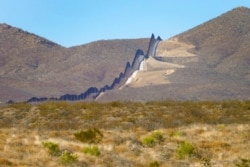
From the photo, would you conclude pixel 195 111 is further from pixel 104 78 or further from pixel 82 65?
pixel 82 65

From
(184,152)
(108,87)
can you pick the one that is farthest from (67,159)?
(108,87)

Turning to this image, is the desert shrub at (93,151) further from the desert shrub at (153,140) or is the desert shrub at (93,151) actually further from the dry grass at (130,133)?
the desert shrub at (153,140)

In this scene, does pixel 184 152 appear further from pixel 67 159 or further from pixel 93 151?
pixel 67 159

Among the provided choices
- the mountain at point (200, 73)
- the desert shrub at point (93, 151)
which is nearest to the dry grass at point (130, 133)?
the desert shrub at point (93, 151)

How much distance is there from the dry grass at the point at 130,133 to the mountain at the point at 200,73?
6369 cm

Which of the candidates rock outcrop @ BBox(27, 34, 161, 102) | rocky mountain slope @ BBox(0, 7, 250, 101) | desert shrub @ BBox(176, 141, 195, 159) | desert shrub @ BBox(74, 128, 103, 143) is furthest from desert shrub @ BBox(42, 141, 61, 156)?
rock outcrop @ BBox(27, 34, 161, 102)

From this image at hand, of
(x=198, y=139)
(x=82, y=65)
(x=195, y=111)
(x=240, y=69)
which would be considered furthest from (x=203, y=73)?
(x=198, y=139)

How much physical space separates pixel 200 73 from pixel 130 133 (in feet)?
393

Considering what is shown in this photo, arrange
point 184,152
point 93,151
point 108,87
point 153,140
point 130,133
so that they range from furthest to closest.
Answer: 1. point 108,87
2. point 130,133
3. point 153,140
4. point 184,152
5. point 93,151

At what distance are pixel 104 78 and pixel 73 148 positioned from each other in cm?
15733

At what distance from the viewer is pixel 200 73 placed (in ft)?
463

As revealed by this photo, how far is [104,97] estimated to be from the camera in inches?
4665

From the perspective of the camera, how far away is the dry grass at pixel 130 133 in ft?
49.7

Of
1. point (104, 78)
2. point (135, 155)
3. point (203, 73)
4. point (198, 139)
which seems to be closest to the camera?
point (135, 155)
